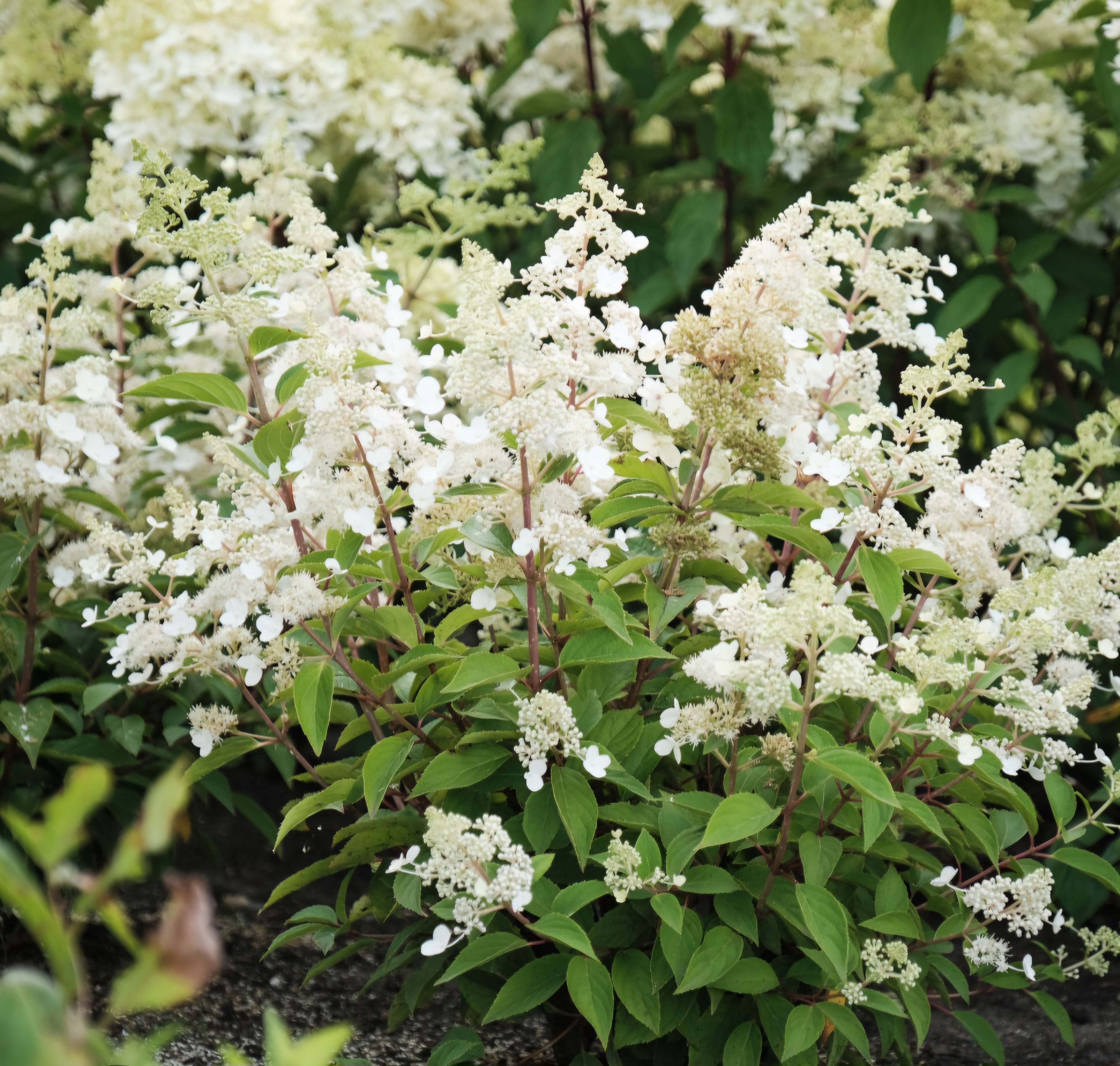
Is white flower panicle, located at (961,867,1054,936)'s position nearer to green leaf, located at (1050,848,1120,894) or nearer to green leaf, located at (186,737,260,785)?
green leaf, located at (1050,848,1120,894)

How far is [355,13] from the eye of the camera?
317 cm

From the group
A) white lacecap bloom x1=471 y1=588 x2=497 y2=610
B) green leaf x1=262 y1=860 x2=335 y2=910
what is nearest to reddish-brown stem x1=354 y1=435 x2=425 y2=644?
white lacecap bloom x1=471 y1=588 x2=497 y2=610

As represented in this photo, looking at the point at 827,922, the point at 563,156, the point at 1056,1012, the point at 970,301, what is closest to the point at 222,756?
the point at 827,922

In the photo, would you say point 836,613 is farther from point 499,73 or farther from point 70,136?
point 70,136

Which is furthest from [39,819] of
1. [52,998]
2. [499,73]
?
[499,73]

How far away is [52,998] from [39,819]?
1746 mm

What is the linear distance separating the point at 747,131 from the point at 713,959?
202cm

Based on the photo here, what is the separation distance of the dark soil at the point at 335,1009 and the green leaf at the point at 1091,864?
609 millimetres

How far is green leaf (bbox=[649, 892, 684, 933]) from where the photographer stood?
4.47 ft

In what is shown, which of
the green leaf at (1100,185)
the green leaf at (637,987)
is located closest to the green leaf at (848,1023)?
the green leaf at (637,987)

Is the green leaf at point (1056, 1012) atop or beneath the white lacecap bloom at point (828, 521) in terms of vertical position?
beneath

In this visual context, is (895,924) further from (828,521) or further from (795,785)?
(828,521)

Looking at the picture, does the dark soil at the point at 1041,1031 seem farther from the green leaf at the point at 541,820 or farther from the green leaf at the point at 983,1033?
the green leaf at the point at 541,820

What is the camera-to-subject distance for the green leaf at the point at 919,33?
2658 mm
